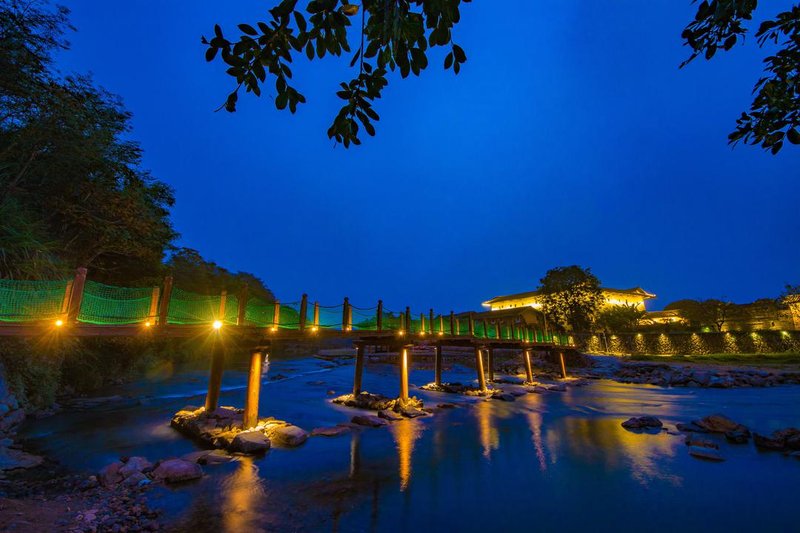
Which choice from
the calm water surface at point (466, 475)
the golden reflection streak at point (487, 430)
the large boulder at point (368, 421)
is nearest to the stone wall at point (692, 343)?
the calm water surface at point (466, 475)

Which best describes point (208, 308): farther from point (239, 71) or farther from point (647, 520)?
point (647, 520)

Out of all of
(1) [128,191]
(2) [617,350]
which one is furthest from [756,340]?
(1) [128,191]

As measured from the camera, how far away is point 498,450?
1364cm

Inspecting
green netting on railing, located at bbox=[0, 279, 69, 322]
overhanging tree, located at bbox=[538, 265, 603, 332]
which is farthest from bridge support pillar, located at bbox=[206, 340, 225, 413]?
overhanging tree, located at bbox=[538, 265, 603, 332]

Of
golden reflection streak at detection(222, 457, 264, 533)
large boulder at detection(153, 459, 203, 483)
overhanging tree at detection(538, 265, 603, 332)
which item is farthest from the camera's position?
overhanging tree at detection(538, 265, 603, 332)

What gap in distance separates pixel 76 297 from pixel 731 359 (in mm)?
56279

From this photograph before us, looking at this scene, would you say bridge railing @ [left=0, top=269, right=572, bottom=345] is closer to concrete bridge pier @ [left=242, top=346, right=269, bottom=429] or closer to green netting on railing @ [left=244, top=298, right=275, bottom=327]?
green netting on railing @ [left=244, top=298, right=275, bottom=327]

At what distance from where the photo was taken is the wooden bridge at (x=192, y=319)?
9.73m

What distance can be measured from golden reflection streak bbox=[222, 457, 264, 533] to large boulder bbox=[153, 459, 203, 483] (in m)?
1.00

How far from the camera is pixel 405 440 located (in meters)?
14.6

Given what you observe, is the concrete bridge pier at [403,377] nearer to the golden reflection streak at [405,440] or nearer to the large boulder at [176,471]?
the golden reflection streak at [405,440]

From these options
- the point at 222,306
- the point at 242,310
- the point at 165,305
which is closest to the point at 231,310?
the point at 242,310

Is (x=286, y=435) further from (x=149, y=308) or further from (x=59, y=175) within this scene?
(x=59, y=175)

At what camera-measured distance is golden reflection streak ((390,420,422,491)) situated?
35.6 feet
